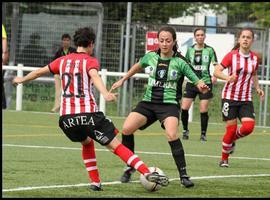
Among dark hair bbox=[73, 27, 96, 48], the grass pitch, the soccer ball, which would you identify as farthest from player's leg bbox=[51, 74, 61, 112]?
the soccer ball

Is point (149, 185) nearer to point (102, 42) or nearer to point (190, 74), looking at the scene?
point (190, 74)

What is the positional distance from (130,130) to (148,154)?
11.7 feet

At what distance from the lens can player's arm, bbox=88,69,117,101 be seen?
9531 mm

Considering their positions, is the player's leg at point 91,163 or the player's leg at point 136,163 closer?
the player's leg at point 136,163

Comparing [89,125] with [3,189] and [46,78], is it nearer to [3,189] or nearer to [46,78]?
[3,189]

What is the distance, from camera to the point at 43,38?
85.7 ft

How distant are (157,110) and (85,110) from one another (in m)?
1.32

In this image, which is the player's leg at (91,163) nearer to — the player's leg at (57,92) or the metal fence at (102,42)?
the player's leg at (57,92)

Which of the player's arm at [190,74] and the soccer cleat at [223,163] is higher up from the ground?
the player's arm at [190,74]

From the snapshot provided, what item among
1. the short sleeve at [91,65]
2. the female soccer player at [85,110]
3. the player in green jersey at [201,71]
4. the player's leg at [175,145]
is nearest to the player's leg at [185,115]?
the player in green jersey at [201,71]

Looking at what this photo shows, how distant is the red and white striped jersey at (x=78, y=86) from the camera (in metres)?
10.1

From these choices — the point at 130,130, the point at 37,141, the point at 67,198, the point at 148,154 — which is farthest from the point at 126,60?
the point at 67,198

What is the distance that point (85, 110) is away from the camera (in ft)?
33.0

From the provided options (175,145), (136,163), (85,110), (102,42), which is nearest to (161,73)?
(175,145)
